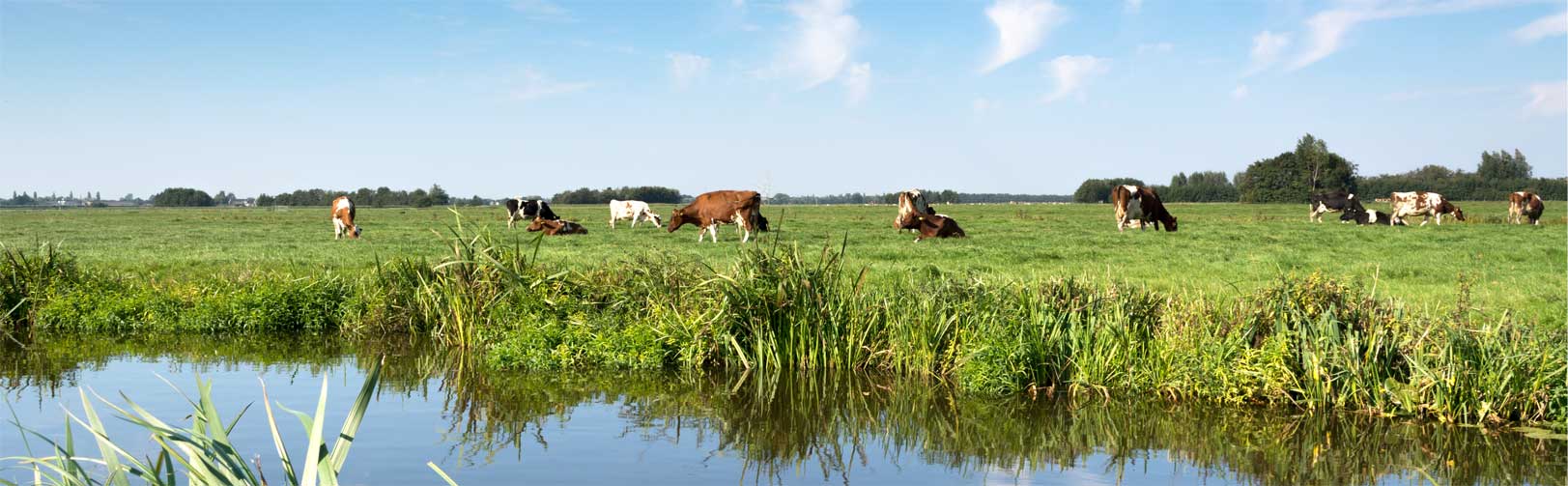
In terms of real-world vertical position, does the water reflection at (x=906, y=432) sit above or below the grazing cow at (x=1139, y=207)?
below

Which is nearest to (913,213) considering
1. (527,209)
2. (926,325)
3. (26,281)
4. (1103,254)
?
(1103,254)

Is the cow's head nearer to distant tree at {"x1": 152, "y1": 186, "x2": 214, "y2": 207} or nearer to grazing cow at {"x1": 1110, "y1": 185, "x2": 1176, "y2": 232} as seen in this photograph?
grazing cow at {"x1": 1110, "y1": 185, "x2": 1176, "y2": 232}

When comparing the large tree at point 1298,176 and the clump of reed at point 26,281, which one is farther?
the large tree at point 1298,176

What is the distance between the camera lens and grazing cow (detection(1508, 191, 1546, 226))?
4147 centimetres

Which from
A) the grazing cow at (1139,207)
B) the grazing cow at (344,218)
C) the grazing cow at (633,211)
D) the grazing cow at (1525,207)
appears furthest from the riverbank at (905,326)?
the grazing cow at (1525,207)

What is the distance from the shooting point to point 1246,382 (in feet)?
32.9

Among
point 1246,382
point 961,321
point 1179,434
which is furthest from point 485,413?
point 1246,382

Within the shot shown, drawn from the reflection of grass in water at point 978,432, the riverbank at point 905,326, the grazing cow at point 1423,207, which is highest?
the grazing cow at point 1423,207

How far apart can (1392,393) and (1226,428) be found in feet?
4.86

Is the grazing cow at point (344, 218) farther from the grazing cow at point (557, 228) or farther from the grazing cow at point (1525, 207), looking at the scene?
the grazing cow at point (1525, 207)

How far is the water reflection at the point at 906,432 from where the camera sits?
806 centimetres

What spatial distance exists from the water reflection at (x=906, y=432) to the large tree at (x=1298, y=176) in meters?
118

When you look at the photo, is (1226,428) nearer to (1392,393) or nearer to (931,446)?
(1392,393)

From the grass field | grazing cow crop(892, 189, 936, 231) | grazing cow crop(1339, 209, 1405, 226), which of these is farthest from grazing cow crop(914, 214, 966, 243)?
grazing cow crop(1339, 209, 1405, 226)
